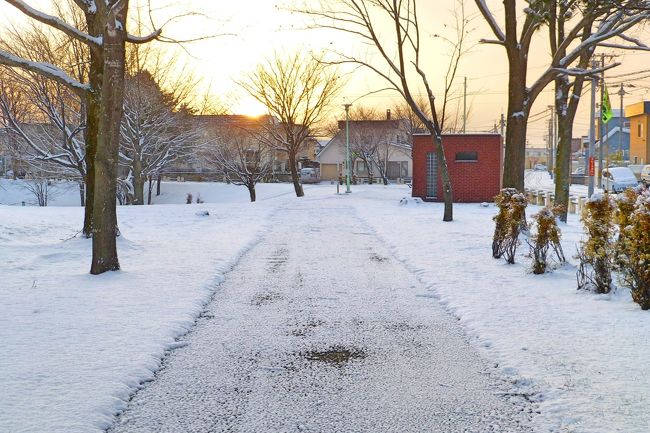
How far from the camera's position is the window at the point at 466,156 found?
30484 mm

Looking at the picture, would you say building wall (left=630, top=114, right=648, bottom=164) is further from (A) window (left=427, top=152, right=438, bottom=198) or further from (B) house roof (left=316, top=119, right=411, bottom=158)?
(A) window (left=427, top=152, right=438, bottom=198)

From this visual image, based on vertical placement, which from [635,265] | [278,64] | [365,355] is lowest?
[365,355]

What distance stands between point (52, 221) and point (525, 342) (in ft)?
49.8


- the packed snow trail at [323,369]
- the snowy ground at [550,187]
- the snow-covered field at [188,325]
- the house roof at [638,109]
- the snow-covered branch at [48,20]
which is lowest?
the packed snow trail at [323,369]

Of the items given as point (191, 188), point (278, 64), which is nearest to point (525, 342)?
point (278, 64)

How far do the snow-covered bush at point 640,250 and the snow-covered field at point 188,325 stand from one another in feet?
0.72

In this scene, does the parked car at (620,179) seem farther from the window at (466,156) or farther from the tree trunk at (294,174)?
the tree trunk at (294,174)

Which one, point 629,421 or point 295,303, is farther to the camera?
point 295,303

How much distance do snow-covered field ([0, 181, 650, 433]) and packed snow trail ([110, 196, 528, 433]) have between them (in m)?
0.25

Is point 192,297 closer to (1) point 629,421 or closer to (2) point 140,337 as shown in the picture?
(2) point 140,337

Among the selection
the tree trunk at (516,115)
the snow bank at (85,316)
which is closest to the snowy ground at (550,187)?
the tree trunk at (516,115)

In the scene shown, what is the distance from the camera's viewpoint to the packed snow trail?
160 inches

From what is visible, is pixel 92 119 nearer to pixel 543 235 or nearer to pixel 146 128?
pixel 543 235

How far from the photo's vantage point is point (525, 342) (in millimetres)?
5758
